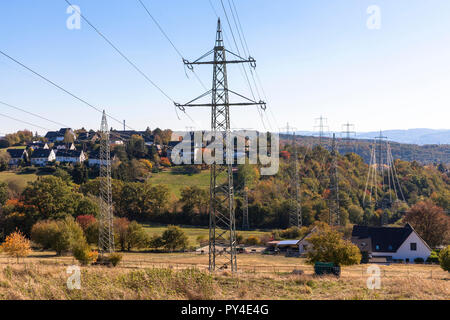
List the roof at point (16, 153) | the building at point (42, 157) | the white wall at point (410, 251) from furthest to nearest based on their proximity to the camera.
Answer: the roof at point (16, 153) < the building at point (42, 157) < the white wall at point (410, 251)

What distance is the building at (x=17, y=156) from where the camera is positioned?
325 feet

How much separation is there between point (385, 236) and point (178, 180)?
4818cm

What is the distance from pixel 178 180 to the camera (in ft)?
284

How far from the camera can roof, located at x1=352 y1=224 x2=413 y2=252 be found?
46.5 m

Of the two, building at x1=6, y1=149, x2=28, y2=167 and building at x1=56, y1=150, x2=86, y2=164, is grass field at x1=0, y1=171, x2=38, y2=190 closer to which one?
building at x1=6, y1=149, x2=28, y2=167

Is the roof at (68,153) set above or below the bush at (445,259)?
above

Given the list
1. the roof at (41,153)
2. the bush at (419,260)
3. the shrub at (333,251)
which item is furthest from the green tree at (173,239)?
the roof at (41,153)

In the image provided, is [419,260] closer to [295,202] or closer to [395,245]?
[395,245]

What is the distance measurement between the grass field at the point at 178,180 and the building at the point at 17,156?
117ft

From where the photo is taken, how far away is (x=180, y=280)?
44.3 feet

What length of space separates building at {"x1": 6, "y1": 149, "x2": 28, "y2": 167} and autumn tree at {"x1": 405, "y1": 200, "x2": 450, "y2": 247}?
8755cm

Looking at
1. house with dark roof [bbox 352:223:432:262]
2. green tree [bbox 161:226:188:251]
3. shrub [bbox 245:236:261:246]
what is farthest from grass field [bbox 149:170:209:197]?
house with dark roof [bbox 352:223:432:262]

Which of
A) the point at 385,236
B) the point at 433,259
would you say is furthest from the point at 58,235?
the point at 433,259

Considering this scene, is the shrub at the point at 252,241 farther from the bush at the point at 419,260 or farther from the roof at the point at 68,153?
the roof at the point at 68,153
